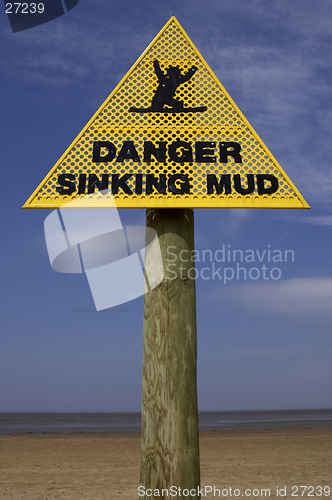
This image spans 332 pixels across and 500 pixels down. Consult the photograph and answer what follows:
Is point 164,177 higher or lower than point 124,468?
higher

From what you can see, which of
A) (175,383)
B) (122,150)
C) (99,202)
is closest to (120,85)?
(122,150)

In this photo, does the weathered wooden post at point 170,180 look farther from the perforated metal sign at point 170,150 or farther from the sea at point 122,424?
the sea at point 122,424

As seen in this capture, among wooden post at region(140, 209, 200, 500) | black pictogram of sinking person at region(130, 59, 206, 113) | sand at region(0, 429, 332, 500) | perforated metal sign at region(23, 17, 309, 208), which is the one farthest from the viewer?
sand at region(0, 429, 332, 500)

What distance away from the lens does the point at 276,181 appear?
3318mm

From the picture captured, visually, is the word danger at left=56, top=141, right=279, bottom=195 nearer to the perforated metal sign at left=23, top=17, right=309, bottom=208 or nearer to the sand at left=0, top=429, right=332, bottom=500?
the perforated metal sign at left=23, top=17, right=309, bottom=208

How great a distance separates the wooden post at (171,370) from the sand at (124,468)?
6100 mm

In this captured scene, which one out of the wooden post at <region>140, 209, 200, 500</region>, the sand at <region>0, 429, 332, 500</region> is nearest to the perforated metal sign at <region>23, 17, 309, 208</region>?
the wooden post at <region>140, 209, 200, 500</region>

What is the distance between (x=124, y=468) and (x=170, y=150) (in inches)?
431

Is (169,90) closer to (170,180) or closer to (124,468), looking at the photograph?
(170,180)

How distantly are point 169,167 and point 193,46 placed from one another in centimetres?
121

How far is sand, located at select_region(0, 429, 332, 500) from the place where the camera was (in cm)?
915

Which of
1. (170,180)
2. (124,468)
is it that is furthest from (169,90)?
(124,468)

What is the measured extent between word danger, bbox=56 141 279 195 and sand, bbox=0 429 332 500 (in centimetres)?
715

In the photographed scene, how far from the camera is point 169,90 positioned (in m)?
3.63
